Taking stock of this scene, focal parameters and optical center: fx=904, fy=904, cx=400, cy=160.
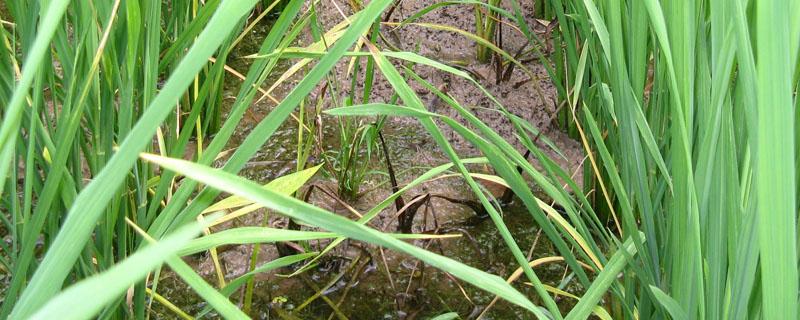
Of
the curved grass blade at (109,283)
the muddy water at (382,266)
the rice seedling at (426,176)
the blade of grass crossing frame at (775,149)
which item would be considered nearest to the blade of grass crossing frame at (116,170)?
the rice seedling at (426,176)

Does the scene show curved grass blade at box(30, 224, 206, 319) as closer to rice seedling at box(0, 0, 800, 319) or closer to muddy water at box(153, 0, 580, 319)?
rice seedling at box(0, 0, 800, 319)

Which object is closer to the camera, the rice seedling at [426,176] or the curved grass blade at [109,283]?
the curved grass blade at [109,283]

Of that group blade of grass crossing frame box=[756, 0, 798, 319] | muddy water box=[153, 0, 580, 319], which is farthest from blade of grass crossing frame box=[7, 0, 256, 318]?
muddy water box=[153, 0, 580, 319]

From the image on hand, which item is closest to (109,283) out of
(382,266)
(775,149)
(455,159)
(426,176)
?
(775,149)

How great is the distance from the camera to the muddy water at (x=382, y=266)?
3.88 ft

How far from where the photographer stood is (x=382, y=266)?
1.26 meters

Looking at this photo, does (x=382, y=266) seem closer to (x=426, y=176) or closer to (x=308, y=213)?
(x=426, y=176)

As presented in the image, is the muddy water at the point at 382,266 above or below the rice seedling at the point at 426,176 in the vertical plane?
below

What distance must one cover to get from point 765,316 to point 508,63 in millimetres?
1188

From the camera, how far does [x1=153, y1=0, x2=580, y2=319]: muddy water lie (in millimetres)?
1183

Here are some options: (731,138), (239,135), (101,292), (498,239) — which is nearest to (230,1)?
(101,292)

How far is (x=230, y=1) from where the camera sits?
0.45 m

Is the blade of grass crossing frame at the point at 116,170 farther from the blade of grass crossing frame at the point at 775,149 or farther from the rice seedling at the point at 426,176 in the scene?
the blade of grass crossing frame at the point at 775,149

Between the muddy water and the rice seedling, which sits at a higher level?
the rice seedling
